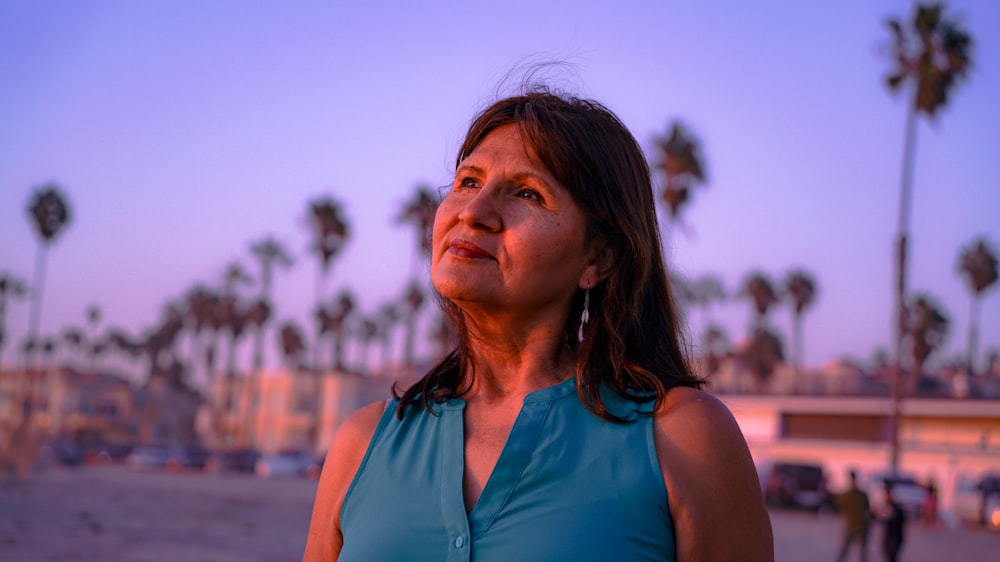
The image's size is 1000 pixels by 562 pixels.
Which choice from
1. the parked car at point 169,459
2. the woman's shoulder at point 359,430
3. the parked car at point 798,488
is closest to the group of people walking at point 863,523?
the woman's shoulder at point 359,430

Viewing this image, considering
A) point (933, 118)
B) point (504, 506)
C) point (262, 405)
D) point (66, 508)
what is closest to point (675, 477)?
point (504, 506)

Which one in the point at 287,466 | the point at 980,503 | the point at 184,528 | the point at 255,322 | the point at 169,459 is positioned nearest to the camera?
the point at 184,528

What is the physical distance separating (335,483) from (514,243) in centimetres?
57

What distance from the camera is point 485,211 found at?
6.46 ft

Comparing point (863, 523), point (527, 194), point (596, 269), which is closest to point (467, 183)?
point (527, 194)

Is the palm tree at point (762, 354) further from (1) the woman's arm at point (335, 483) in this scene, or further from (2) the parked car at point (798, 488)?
(1) the woman's arm at point (335, 483)

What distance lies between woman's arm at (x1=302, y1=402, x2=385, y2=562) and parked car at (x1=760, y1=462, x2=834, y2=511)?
1452 inches

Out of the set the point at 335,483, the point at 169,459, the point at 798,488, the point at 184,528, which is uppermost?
the point at 335,483

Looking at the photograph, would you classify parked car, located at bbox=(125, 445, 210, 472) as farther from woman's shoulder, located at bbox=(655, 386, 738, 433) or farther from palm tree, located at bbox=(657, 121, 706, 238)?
woman's shoulder, located at bbox=(655, 386, 738, 433)

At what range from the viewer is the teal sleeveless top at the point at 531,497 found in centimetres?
170

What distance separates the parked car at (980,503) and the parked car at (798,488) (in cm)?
422

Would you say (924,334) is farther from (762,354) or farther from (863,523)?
(863,523)

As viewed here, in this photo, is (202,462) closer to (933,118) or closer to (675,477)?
(933,118)

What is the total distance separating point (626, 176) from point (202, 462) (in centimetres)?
5614
